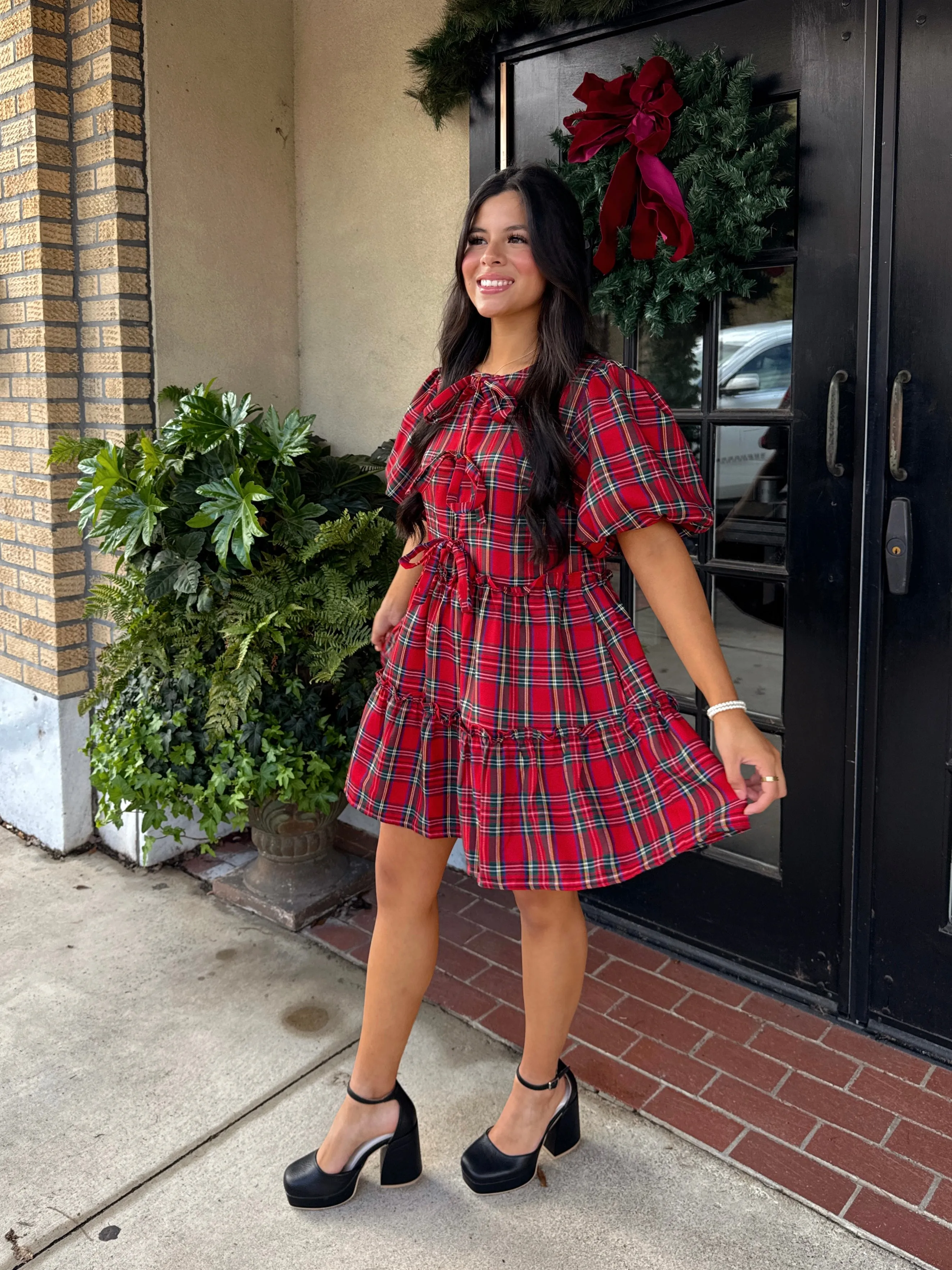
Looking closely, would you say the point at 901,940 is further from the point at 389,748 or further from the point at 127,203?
the point at 127,203

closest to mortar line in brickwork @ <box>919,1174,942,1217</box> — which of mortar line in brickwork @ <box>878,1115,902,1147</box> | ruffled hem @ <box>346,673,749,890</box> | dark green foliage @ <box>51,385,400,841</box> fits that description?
mortar line in brickwork @ <box>878,1115,902,1147</box>

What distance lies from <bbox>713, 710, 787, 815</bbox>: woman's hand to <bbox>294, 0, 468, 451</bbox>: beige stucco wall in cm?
184

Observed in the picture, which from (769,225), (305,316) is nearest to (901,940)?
(769,225)

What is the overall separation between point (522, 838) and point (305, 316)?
2311 millimetres

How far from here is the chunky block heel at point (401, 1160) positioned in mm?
1915

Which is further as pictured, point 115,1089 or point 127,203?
point 127,203

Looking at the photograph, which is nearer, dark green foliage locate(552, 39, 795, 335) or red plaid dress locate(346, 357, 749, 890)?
red plaid dress locate(346, 357, 749, 890)

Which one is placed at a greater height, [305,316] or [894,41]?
[894,41]

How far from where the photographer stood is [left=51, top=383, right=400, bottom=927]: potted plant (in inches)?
101

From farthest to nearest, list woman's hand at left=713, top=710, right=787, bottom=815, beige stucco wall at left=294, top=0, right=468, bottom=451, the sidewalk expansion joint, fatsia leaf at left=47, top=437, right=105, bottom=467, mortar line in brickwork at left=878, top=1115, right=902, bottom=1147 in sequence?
beige stucco wall at left=294, top=0, right=468, bottom=451, fatsia leaf at left=47, top=437, right=105, bottom=467, mortar line in brickwork at left=878, top=1115, right=902, bottom=1147, the sidewalk expansion joint, woman's hand at left=713, top=710, right=787, bottom=815

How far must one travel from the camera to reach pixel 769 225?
2.27 meters

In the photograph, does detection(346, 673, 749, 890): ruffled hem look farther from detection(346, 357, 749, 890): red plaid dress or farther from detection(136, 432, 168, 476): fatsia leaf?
detection(136, 432, 168, 476): fatsia leaf

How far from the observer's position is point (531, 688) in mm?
1695

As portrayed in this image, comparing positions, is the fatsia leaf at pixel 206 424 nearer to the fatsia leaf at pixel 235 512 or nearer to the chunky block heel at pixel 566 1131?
the fatsia leaf at pixel 235 512
